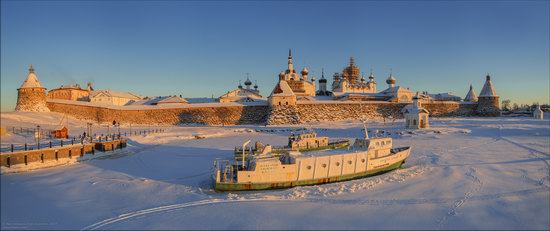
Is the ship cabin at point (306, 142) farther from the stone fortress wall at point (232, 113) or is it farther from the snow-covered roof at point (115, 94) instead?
the snow-covered roof at point (115, 94)

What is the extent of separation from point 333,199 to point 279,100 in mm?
35086

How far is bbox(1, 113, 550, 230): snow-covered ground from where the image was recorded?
10430mm

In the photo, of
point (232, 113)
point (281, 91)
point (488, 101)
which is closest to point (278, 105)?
point (281, 91)

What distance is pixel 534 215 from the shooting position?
11.1 m

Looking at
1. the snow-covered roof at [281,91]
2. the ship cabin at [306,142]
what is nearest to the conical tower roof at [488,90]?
the snow-covered roof at [281,91]

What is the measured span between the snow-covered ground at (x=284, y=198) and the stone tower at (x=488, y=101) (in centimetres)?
3869

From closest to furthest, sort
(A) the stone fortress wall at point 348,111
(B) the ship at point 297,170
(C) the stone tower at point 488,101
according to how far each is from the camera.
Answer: (B) the ship at point 297,170, (A) the stone fortress wall at point 348,111, (C) the stone tower at point 488,101

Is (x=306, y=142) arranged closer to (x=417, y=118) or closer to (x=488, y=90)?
(x=417, y=118)

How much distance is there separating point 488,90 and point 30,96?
209ft

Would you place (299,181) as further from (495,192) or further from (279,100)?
(279,100)

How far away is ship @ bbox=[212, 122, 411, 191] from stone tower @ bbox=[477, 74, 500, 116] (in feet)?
155

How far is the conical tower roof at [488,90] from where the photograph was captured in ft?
184

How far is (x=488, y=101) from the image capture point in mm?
56344

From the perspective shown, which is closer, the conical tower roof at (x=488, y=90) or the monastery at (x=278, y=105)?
the monastery at (x=278, y=105)
